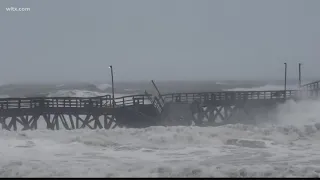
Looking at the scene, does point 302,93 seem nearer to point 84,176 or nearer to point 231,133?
point 231,133

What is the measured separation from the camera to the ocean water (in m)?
10.1

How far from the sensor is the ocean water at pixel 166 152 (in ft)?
33.0

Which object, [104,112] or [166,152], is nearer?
[166,152]

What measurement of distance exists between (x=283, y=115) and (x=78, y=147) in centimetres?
2153

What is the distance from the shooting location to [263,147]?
14.3 metres

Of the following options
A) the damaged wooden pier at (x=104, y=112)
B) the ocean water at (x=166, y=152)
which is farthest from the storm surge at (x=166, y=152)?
the damaged wooden pier at (x=104, y=112)

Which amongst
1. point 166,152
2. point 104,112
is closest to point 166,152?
point 166,152

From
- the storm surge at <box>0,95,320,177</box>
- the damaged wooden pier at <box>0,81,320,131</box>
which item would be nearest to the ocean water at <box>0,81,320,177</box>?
the storm surge at <box>0,95,320,177</box>

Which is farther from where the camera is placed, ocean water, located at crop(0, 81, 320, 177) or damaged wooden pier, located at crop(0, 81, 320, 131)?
damaged wooden pier, located at crop(0, 81, 320, 131)

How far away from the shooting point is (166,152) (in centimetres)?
1330

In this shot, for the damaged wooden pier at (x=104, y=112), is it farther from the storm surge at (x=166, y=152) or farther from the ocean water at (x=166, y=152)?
the storm surge at (x=166, y=152)

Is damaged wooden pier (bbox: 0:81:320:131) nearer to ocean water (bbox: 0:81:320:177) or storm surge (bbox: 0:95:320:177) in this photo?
ocean water (bbox: 0:81:320:177)

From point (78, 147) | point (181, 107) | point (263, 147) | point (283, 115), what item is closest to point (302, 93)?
point (283, 115)

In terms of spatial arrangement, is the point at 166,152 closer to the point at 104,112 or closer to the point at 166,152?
the point at 166,152
